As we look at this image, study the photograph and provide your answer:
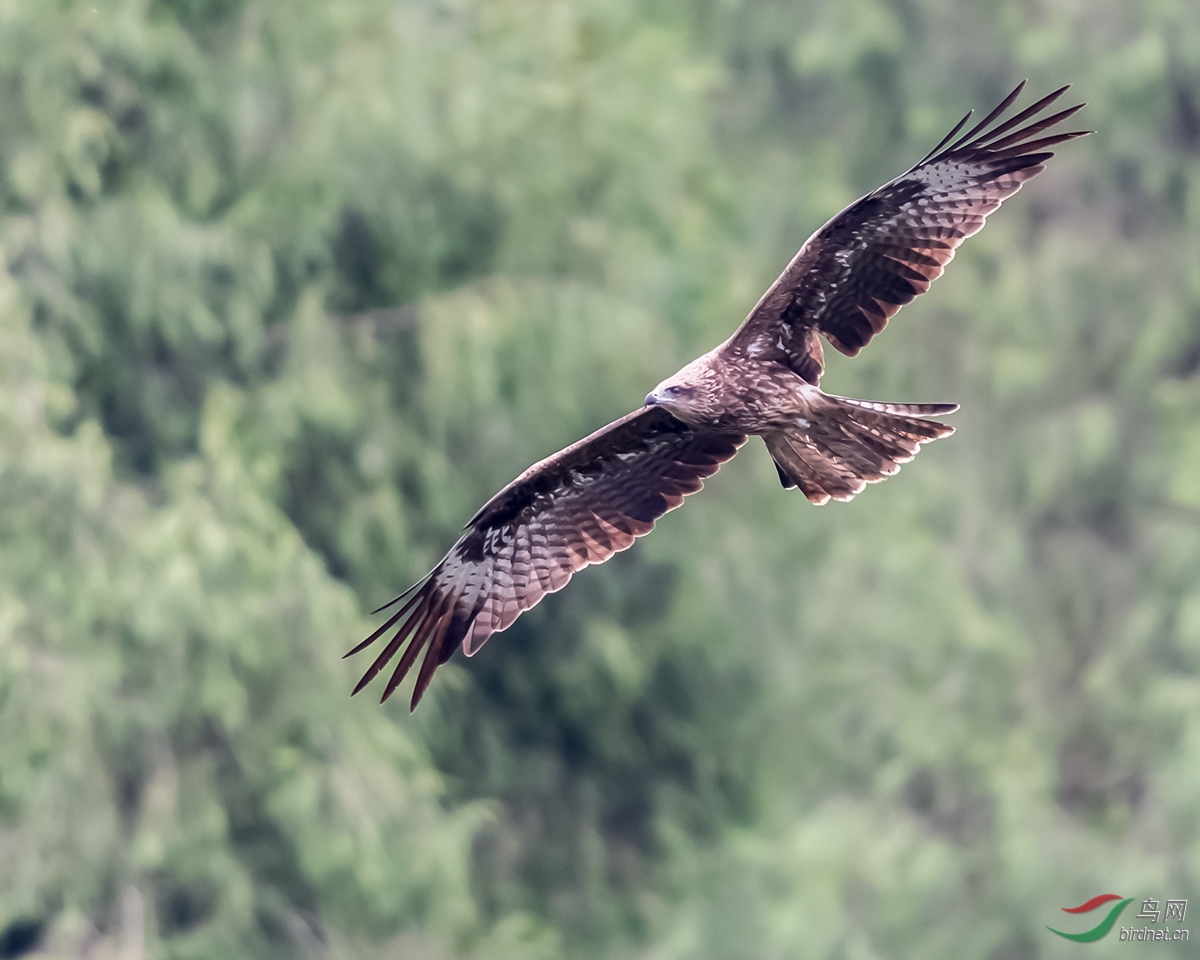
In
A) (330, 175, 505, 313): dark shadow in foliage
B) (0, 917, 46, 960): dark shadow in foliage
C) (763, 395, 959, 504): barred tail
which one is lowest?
(763, 395, 959, 504): barred tail

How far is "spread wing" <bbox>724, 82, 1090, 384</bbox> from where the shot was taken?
6508 millimetres

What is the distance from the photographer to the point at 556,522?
720cm

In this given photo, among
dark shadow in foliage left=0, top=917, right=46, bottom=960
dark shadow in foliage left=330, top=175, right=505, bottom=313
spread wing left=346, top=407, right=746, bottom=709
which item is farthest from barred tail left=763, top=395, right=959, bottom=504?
dark shadow in foliage left=0, top=917, right=46, bottom=960

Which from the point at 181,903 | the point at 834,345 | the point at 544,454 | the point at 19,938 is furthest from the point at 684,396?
the point at 19,938

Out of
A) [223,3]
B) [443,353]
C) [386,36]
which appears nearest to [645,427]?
[443,353]

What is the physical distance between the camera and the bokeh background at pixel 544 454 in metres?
11.2

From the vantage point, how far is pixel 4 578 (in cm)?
1084

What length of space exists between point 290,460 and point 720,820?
4115 millimetres

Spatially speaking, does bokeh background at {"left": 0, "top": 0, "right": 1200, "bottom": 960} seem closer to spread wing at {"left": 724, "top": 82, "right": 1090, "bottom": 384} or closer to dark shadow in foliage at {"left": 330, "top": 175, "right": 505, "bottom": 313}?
dark shadow in foliage at {"left": 330, "top": 175, "right": 505, "bottom": 313}

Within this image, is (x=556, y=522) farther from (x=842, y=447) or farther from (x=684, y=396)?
(x=842, y=447)

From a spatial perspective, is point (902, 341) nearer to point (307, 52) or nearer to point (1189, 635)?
point (1189, 635)

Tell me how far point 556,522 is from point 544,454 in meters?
4.58

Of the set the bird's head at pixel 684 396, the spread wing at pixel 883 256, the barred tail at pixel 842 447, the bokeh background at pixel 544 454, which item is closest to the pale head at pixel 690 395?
the bird's head at pixel 684 396

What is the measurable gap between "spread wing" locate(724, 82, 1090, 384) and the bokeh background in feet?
16.5
